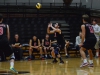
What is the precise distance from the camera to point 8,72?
33.2ft

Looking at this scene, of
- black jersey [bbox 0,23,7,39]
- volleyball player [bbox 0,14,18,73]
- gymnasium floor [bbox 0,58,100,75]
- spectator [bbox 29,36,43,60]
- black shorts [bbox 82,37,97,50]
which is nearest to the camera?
volleyball player [bbox 0,14,18,73]

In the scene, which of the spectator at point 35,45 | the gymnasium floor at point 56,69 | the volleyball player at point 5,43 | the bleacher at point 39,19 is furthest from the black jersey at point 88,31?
the bleacher at point 39,19

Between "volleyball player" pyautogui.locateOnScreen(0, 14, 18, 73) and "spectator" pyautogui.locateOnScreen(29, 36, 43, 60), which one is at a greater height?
"volleyball player" pyautogui.locateOnScreen(0, 14, 18, 73)

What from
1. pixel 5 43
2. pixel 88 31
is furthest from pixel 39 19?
pixel 5 43

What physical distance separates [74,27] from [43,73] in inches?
408

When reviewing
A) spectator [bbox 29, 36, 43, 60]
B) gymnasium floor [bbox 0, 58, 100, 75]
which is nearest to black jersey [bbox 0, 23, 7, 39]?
gymnasium floor [bbox 0, 58, 100, 75]

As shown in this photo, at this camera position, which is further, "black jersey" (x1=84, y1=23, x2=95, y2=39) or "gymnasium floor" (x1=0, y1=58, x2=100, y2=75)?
"black jersey" (x1=84, y1=23, x2=95, y2=39)

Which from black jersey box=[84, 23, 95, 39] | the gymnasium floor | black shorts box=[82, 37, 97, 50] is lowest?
the gymnasium floor

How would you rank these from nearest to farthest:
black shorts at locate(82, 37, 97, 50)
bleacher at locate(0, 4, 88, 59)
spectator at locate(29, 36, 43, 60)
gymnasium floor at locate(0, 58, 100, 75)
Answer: gymnasium floor at locate(0, 58, 100, 75) → black shorts at locate(82, 37, 97, 50) → spectator at locate(29, 36, 43, 60) → bleacher at locate(0, 4, 88, 59)

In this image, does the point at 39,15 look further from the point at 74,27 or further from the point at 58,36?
the point at 58,36

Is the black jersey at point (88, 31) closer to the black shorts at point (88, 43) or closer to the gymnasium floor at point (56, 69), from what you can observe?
the black shorts at point (88, 43)

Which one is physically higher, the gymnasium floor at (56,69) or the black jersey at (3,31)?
the black jersey at (3,31)

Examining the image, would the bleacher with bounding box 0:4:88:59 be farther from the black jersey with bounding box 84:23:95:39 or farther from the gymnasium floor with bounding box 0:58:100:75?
the black jersey with bounding box 84:23:95:39

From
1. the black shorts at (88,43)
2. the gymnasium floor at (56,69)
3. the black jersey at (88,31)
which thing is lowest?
the gymnasium floor at (56,69)
